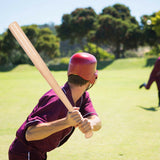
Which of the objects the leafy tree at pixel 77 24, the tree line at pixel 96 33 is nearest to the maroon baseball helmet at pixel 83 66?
the tree line at pixel 96 33

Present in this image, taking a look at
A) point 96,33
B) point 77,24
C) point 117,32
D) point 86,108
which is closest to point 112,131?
point 86,108

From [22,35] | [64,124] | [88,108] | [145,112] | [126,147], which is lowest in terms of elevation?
[145,112]

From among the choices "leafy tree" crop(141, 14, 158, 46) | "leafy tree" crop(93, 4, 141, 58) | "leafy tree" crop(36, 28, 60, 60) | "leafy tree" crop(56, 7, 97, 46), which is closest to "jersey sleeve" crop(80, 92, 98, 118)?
"leafy tree" crop(141, 14, 158, 46)

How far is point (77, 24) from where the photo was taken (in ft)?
162

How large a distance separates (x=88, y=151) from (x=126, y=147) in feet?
2.30

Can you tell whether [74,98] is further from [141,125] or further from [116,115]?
[116,115]

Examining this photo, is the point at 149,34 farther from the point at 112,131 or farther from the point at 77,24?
the point at 112,131

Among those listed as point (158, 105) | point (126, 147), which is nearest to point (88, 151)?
point (126, 147)

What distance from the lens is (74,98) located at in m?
2.46

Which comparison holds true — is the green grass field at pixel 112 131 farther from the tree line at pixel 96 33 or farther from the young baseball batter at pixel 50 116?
the tree line at pixel 96 33

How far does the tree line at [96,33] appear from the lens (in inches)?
1716

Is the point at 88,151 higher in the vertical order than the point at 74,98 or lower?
lower

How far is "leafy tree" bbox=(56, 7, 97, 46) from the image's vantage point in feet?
161

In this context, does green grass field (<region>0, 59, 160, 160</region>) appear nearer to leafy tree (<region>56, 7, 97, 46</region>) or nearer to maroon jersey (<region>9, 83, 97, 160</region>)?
maroon jersey (<region>9, 83, 97, 160</region>)
